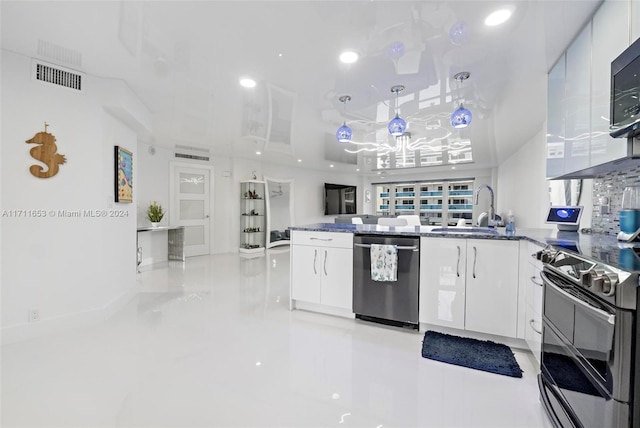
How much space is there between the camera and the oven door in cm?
101

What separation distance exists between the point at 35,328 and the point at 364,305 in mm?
2919

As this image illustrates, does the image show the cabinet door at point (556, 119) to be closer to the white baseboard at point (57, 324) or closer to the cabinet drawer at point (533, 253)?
the cabinet drawer at point (533, 253)

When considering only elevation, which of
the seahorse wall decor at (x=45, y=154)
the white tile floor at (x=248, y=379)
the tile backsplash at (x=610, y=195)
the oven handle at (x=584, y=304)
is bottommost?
the white tile floor at (x=248, y=379)

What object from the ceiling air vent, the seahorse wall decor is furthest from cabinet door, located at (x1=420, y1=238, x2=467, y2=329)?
the ceiling air vent

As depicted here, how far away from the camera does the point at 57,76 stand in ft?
8.61

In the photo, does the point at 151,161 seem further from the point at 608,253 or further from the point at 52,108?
the point at 608,253

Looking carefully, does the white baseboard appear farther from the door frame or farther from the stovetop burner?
the stovetop burner

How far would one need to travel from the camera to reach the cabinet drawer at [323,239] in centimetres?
285

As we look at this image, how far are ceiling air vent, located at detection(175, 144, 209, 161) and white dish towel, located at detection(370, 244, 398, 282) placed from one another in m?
4.88

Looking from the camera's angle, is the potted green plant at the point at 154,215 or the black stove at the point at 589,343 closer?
the black stove at the point at 589,343

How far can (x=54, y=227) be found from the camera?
264cm

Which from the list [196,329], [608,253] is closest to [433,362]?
[608,253]

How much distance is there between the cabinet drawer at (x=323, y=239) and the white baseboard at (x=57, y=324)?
6.65 ft

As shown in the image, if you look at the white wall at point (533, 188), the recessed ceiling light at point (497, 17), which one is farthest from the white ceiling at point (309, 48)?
the white wall at point (533, 188)
